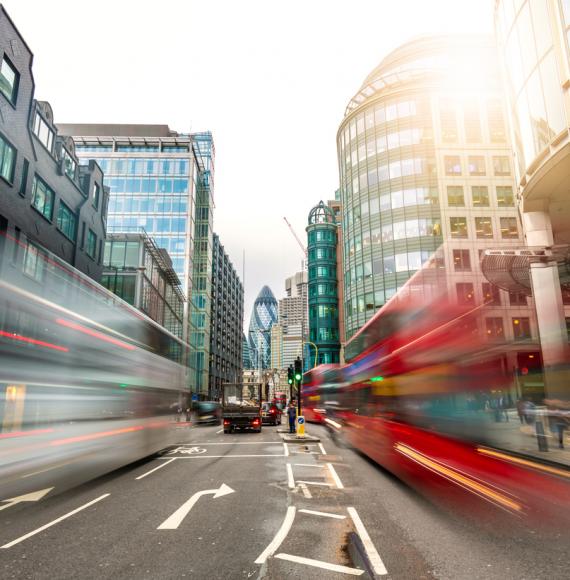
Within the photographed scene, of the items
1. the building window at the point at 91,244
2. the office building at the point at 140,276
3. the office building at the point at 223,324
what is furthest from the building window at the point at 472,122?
the office building at the point at 223,324

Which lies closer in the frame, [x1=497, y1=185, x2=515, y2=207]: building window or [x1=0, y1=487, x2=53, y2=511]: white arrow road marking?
[x1=0, y1=487, x2=53, y2=511]: white arrow road marking

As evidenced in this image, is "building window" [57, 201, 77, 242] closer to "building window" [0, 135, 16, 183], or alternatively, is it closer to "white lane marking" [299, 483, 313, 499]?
"building window" [0, 135, 16, 183]

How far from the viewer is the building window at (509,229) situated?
43469 millimetres

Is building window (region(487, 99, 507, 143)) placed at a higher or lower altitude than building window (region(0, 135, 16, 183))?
higher

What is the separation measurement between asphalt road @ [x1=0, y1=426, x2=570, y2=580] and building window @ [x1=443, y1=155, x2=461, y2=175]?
137ft

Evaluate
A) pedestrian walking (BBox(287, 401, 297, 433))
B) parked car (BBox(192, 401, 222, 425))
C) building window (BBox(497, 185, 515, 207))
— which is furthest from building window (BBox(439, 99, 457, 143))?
parked car (BBox(192, 401, 222, 425))

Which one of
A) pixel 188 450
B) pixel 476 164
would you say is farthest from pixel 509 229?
pixel 188 450

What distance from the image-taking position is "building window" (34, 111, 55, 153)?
26.8 meters

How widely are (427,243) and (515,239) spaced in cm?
809

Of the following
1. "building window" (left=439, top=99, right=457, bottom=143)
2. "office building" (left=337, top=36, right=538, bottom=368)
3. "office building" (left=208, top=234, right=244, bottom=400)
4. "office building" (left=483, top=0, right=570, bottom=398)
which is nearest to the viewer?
"office building" (left=483, top=0, right=570, bottom=398)

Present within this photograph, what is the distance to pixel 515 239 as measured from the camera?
43000 millimetres

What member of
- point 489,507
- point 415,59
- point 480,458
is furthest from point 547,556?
point 415,59

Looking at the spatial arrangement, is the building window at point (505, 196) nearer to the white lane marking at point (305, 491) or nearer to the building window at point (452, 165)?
the building window at point (452, 165)

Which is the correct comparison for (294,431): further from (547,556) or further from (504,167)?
(504,167)
